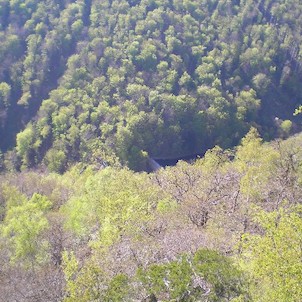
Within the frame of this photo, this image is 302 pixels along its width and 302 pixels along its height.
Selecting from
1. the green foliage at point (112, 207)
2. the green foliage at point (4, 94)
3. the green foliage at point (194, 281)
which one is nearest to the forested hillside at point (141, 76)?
the green foliage at point (4, 94)

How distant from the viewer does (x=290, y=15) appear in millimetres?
110250

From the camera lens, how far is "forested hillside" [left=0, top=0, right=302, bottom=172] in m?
88.7

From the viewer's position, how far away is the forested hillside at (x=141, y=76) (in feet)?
291

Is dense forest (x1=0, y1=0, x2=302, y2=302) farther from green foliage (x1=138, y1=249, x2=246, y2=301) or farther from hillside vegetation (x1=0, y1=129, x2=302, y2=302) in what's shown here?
green foliage (x1=138, y1=249, x2=246, y2=301)

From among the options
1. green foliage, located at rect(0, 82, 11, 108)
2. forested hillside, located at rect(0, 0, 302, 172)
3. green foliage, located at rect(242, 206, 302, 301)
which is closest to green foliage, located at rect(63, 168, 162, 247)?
green foliage, located at rect(242, 206, 302, 301)

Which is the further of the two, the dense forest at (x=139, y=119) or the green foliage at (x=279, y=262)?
the dense forest at (x=139, y=119)

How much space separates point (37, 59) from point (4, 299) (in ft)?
273

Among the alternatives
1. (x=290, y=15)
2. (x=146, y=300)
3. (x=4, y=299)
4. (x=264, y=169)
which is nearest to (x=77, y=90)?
(x=290, y=15)

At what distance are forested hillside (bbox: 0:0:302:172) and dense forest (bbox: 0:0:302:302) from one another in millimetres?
293

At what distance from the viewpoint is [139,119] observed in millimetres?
86312

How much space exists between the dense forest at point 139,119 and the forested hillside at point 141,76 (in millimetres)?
293

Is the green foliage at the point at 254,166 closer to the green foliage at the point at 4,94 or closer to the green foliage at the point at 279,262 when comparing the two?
the green foliage at the point at 279,262

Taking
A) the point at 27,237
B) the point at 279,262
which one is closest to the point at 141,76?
the point at 27,237

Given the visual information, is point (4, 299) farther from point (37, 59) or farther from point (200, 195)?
point (37, 59)
